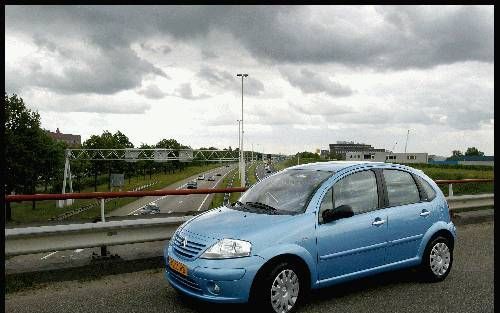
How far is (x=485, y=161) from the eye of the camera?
133m

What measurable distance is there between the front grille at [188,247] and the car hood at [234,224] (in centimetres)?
12

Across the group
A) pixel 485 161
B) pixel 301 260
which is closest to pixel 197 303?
pixel 301 260

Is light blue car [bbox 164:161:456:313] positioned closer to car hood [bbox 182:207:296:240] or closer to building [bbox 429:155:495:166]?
car hood [bbox 182:207:296:240]

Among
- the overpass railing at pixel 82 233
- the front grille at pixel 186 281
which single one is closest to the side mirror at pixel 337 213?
the front grille at pixel 186 281

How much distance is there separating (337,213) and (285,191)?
807mm

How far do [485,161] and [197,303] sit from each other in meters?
145

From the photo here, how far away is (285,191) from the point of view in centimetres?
569

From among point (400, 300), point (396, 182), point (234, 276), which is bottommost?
point (400, 300)

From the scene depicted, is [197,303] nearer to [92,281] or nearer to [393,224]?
[92,281]

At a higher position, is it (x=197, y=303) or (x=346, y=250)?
(x=346, y=250)

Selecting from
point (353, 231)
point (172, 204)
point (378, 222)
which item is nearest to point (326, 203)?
point (353, 231)

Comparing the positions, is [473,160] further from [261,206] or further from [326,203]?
[261,206]

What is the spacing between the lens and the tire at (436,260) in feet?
20.1

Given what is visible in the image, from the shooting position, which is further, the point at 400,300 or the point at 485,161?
the point at 485,161
